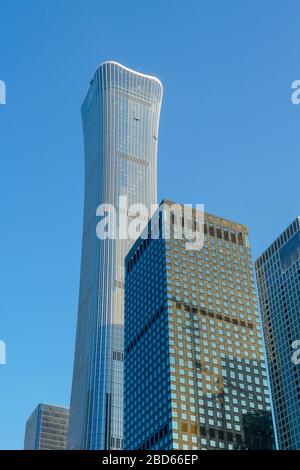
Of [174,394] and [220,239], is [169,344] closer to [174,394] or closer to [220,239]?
[174,394]

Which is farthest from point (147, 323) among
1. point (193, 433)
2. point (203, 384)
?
point (193, 433)

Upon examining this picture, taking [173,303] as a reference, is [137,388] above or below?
below

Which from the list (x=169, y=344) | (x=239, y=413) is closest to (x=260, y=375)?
(x=239, y=413)
